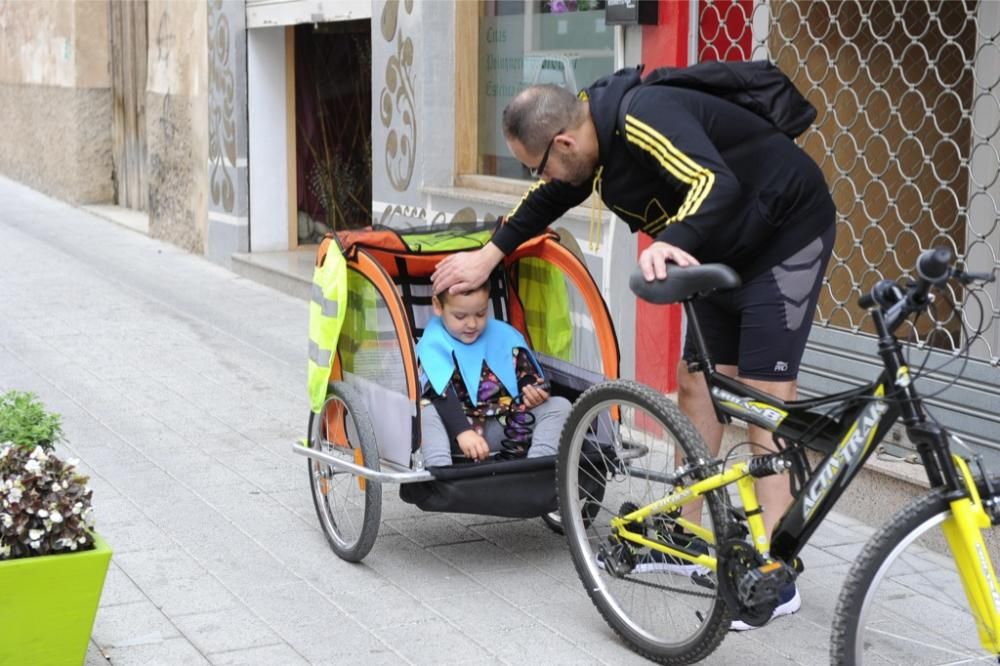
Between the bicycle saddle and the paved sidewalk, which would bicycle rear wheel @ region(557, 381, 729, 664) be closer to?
the paved sidewalk

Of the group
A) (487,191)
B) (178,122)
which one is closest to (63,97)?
(178,122)

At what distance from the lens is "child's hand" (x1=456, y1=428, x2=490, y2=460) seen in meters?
5.00

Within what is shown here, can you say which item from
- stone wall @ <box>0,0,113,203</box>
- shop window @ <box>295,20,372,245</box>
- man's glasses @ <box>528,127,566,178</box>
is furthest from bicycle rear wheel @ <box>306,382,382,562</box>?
stone wall @ <box>0,0,113,203</box>

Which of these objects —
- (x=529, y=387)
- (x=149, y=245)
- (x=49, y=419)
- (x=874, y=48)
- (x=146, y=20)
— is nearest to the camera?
(x=49, y=419)

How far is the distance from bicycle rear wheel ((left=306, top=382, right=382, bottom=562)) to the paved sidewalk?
0.34ft

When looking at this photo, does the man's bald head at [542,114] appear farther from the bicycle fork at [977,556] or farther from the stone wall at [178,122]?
the stone wall at [178,122]

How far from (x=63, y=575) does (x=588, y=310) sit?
83.1 inches

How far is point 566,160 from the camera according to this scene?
4.47 meters

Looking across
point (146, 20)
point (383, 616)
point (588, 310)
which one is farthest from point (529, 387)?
point (146, 20)

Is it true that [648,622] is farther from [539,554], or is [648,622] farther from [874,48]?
[874,48]

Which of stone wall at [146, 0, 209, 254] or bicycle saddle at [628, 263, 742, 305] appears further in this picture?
stone wall at [146, 0, 209, 254]

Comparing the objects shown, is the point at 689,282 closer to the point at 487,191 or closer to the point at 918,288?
the point at 918,288

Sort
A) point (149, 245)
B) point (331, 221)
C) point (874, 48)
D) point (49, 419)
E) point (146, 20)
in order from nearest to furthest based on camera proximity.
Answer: point (49, 419), point (874, 48), point (331, 221), point (149, 245), point (146, 20)

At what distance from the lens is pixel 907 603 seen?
4.78 m
